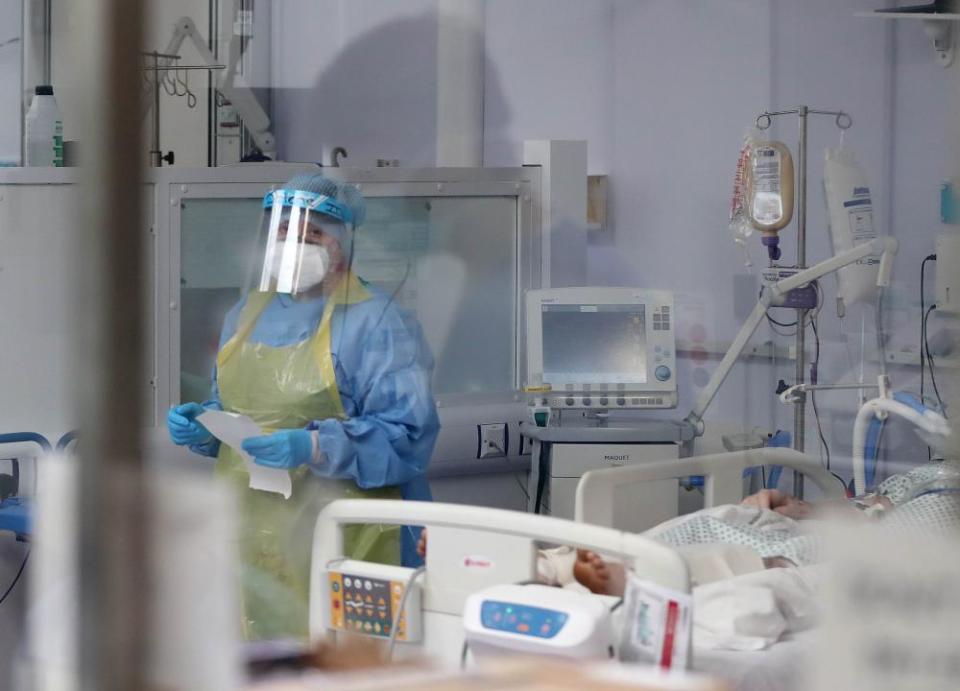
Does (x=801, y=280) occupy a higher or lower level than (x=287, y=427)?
higher

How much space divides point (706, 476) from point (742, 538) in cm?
15

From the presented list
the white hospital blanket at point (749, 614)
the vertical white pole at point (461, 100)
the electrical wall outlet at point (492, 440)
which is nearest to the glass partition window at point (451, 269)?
the electrical wall outlet at point (492, 440)

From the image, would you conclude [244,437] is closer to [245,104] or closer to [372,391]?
[372,391]

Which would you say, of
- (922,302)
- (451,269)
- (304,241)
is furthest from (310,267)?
(922,302)

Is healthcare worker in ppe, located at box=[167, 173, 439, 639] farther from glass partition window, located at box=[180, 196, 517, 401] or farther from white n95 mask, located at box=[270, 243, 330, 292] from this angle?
glass partition window, located at box=[180, 196, 517, 401]

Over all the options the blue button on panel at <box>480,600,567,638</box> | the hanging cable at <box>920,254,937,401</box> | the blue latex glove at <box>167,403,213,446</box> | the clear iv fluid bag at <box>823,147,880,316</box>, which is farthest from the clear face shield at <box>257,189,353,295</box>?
the hanging cable at <box>920,254,937,401</box>

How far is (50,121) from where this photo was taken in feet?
10.0

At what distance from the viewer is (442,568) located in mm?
1590

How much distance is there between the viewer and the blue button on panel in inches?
50.4

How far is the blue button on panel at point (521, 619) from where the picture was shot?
4.20 ft

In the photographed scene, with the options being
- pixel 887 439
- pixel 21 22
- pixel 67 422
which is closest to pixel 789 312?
pixel 887 439

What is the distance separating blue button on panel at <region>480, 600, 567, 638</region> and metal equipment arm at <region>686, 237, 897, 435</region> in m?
1.87

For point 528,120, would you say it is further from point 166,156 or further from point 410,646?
point 410,646

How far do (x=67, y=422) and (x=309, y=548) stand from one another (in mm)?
1708
